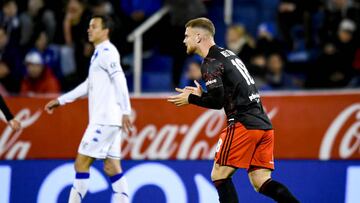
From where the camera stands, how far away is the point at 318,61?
1175 centimetres

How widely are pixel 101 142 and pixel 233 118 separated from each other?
1611mm

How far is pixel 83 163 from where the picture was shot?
25.0ft

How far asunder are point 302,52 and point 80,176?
571 centimetres

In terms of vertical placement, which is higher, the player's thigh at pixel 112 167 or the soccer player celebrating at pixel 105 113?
the soccer player celebrating at pixel 105 113

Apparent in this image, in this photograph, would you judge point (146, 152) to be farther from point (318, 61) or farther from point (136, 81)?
point (318, 61)

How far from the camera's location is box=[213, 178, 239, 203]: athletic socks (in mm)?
6473

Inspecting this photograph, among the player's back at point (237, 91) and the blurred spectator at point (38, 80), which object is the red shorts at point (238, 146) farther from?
the blurred spectator at point (38, 80)

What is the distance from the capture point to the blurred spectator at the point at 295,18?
12.6 meters

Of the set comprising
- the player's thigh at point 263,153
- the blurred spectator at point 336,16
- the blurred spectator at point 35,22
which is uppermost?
the blurred spectator at point 35,22

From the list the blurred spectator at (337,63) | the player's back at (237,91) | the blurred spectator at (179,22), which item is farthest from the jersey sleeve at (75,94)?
the blurred spectator at (337,63)

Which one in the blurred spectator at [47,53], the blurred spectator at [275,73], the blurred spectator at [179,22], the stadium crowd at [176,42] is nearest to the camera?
the blurred spectator at [179,22]

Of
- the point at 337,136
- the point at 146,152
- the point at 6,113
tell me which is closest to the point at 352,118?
the point at 337,136

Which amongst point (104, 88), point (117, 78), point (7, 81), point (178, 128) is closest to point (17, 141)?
point (7, 81)

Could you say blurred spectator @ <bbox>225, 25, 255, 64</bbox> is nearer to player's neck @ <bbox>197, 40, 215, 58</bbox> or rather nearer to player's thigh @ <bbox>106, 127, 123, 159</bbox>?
player's thigh @ <bbox>106, 127, 123, 159</bbox>
